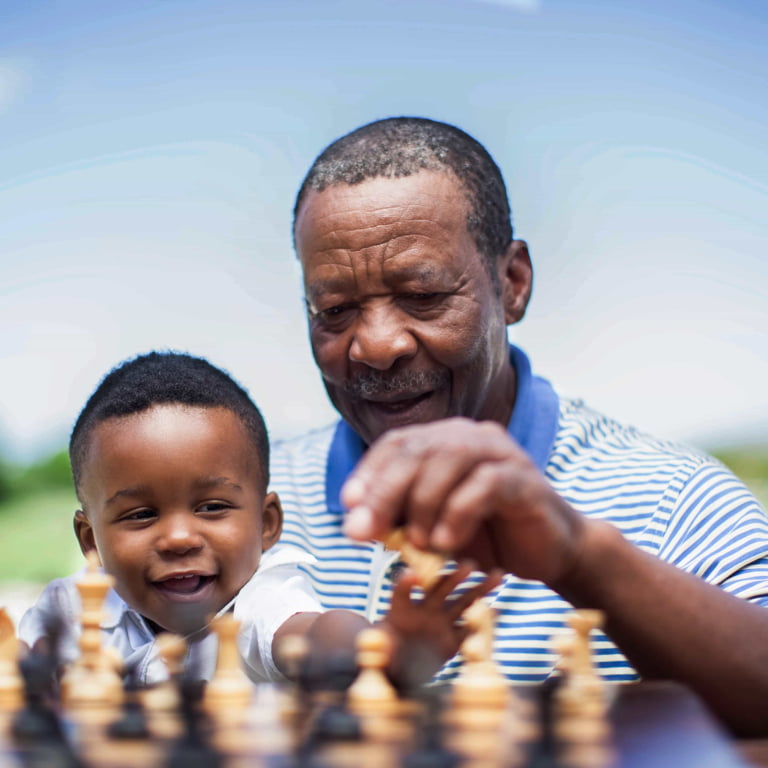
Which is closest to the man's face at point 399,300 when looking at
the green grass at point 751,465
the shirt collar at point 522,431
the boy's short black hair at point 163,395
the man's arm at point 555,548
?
the shirt collar at point 522,431

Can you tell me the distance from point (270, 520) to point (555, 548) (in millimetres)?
1033

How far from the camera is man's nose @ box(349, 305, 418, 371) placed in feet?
7.67

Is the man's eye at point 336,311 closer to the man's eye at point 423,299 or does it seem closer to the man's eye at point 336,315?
the man's eye at point 336,315

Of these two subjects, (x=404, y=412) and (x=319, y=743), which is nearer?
(x=319, y=743)

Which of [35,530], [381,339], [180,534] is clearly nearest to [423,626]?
[180,534]

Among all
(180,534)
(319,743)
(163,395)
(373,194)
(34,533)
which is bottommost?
(34,533)

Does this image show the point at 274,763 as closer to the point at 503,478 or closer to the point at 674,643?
the point at 503,478

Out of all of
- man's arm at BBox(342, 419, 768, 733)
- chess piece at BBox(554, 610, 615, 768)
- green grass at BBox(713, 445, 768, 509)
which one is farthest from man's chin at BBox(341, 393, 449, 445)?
green grass at BBox(713, 445, 768, 509)

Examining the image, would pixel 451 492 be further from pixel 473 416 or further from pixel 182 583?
pixel 473 416

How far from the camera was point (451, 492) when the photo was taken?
1230 mm

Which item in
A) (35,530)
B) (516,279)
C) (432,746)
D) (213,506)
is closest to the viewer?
(432,746)

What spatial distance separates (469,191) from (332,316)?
0.50m

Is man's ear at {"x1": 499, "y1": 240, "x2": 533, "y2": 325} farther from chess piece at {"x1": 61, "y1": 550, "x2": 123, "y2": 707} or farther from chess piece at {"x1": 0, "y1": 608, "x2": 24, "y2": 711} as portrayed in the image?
chess piece at {"x1": 0, "y1": 608, "x2": 24, "y2": 711}

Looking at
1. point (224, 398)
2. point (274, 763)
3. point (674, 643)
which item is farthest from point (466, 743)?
point (224, 398)
